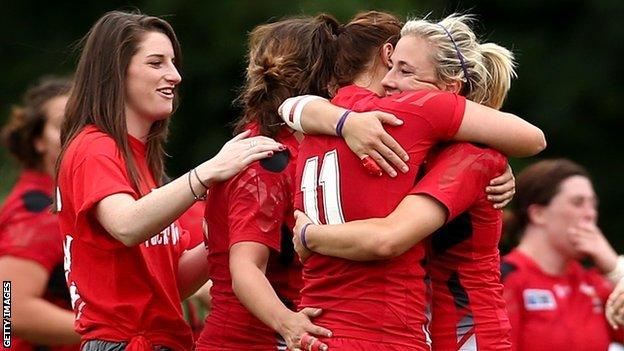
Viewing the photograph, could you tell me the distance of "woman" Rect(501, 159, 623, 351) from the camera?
5.97 meters

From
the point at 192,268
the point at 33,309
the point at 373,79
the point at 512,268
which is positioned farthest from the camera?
the point at 512,268

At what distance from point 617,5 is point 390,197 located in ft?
23.7

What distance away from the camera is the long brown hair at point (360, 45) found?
402cm

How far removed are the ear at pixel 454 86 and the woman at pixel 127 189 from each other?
53 cm

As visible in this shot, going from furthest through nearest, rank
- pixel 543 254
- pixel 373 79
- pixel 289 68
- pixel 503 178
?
pixel 543 254 < pixel 289 68 < pixel 373 79 < pixel 503 178

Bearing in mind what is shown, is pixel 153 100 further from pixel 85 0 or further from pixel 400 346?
pixel 85 0

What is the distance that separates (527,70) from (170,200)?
717cm

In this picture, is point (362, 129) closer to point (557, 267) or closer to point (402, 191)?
point (402, 191)

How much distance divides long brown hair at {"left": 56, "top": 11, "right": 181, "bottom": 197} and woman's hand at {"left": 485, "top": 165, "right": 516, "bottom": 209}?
1.10m

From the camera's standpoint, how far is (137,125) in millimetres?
4332

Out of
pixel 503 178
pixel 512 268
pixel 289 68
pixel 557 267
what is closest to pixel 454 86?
pixel 503 178

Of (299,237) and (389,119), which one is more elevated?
(389,119)

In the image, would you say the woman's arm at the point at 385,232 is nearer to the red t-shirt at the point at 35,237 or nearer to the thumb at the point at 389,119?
the thumb at the point at 389,119

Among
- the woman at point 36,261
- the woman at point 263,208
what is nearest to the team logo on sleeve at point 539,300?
the woman at point 36,261
